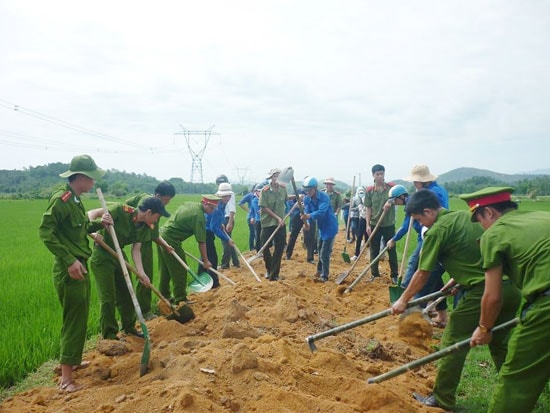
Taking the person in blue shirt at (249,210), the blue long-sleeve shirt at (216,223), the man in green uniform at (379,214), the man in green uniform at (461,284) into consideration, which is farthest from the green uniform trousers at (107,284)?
the person in blue shirt at (249,210)

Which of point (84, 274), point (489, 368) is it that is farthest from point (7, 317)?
point (489, 368)

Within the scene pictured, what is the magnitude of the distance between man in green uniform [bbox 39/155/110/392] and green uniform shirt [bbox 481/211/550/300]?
319cm

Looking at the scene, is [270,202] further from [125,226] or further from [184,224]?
[125,226]

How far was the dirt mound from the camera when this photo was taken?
3186 mm

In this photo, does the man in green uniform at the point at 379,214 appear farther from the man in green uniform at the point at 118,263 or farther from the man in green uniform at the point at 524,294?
the man in green uniform at the point at 524,294

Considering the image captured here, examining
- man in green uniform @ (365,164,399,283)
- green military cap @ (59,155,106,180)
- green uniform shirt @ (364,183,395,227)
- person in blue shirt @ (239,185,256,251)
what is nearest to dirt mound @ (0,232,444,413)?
green military cap @ (59,155,106,180)

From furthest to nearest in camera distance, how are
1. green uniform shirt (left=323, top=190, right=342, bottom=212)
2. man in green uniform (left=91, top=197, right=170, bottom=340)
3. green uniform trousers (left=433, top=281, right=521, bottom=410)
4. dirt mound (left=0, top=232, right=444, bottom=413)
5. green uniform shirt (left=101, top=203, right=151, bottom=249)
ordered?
green uniform shirt (left=323, top=190, right=342, bottom=212) < green uniform shirt (left=101, top=203, right=151, bottom=249) < man in green uniform (left=91, top=197, right=170, bottom=340) < green uniform trousers (left=433, top=281, right=521, bottom=410) < dirt mound (left=0, top=232, right=444, bottom=413)

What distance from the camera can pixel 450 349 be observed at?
3.12m

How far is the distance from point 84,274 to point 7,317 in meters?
A: 2.72

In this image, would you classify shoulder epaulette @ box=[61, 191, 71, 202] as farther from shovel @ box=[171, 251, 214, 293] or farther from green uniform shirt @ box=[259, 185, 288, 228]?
green uniform shirt @ box=[259, 185, 288, 228]

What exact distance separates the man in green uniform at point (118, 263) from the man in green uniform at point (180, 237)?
4.08ft

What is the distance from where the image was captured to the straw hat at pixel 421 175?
5830 millimetres

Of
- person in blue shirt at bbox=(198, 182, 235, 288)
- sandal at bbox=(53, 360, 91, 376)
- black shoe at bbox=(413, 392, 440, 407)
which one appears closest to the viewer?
black shoe at bbox=(413, 392, 440, 407)

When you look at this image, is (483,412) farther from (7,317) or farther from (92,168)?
(7,317)
